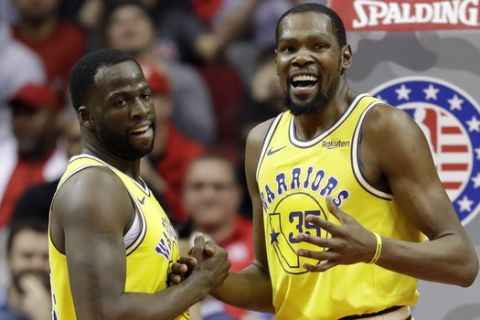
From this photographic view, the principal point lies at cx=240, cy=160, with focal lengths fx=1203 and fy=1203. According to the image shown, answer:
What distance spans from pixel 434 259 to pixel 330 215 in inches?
18.6

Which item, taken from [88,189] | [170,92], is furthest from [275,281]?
[170,92]

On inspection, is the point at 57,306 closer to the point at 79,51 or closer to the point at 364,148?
the point at 364,148

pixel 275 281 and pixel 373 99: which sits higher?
pixel 373 99

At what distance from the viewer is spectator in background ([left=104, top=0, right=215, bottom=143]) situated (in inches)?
382

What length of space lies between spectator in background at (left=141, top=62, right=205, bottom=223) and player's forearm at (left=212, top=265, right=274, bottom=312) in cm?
365

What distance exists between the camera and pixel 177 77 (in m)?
9.76

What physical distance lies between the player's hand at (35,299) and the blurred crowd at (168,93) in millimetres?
512

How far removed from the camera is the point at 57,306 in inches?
190

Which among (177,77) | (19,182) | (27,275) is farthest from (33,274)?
(177,77)

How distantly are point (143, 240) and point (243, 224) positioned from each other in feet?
13.3

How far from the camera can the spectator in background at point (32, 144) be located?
944 centimetres

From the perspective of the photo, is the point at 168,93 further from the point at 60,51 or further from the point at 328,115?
the point at 328,115

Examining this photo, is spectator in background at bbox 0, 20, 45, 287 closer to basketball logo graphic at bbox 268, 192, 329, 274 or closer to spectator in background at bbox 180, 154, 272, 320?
spectator in background at bbox 180, 154, 272, 320

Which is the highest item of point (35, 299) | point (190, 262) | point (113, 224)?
point (113, 224)
